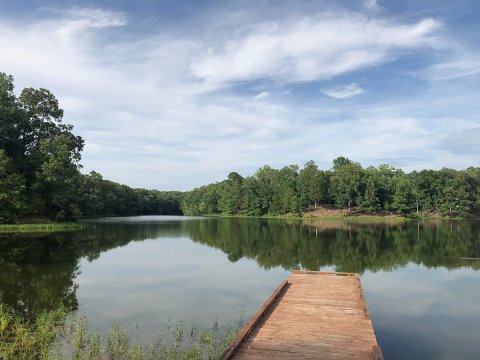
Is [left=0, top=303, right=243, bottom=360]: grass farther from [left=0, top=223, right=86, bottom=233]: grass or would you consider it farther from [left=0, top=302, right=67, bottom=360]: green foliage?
[left=0, top=223, right=86, bottom=233]: grass

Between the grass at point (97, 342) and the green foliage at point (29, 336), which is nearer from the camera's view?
the green foliage at point (29, 336)

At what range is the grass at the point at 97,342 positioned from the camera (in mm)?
9617

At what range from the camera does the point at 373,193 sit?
3856 inches

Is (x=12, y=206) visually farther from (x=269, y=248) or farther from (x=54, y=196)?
(x=269, y=248)

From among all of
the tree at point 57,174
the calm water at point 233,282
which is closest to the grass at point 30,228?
the tree at point 57,174

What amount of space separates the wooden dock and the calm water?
1.27 metres

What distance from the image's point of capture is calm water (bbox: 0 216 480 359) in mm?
12711

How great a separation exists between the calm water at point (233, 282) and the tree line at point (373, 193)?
6721cm

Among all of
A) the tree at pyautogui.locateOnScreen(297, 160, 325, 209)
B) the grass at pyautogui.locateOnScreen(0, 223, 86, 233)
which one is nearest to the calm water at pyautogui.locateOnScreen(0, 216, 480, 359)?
the grass at pyautogui.locateOnScreen(0, 223, 86, 233)

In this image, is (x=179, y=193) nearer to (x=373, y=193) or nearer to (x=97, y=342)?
(x=373, y=193)

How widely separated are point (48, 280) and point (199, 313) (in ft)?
32.2

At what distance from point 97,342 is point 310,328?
19.3 ft

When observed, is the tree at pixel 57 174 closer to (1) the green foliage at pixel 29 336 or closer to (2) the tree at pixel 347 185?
(1) the green foliage at pixel 29 336

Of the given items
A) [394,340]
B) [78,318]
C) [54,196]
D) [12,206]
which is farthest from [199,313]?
[54,196]
